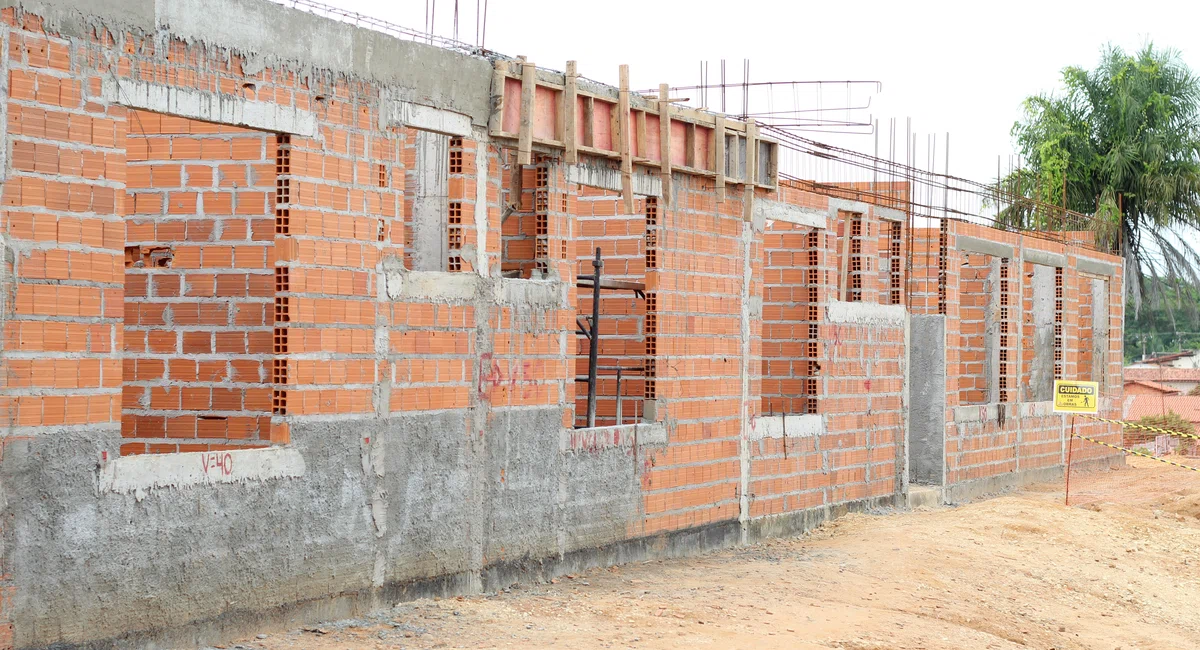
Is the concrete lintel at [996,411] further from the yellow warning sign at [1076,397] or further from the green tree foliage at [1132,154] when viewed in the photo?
the green tree foliage at [1132,154]

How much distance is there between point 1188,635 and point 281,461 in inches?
308

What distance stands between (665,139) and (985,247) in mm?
A: 8355

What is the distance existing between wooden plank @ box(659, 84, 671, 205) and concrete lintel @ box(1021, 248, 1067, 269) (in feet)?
31.5

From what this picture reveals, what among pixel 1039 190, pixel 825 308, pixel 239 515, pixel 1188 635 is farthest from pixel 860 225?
pixel 1039 190

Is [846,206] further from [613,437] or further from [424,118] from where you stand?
[424,118]

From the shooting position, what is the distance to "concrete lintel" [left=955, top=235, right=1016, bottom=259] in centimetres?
1780

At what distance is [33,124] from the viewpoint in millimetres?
6652

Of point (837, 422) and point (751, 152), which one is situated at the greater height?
point (751, 152)

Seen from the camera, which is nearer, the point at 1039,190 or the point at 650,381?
the point at 650,381

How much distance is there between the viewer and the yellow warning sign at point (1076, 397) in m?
17.9

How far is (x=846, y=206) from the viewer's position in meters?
14.5

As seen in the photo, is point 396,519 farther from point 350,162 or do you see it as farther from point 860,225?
point 860,225

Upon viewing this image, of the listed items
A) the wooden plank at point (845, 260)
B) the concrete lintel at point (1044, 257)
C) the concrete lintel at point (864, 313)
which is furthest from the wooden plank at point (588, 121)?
the concrete lintel at point (1044, 257)

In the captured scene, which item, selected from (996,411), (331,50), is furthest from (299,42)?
(996,411)
